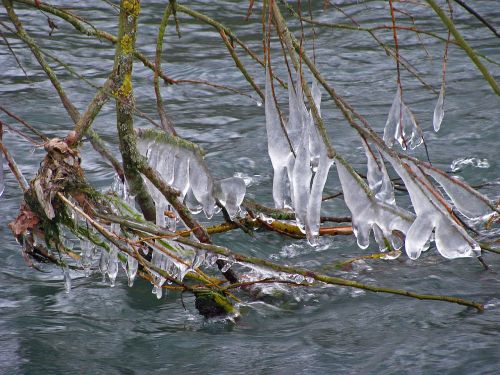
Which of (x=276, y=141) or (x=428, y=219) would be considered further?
(x=276, y=141)

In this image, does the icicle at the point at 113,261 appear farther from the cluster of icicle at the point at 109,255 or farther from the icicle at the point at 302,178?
the icicle at the point at 302,178

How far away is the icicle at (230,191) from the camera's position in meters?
3.21

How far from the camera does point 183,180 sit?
3.21 meters

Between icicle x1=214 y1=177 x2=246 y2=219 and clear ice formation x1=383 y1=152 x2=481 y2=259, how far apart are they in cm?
76

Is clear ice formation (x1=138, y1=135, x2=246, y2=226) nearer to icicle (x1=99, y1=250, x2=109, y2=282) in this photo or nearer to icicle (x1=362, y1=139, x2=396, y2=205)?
icicle (x1=99, y1=250, x2=109, y2=282)

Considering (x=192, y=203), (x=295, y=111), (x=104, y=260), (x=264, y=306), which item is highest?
(x=295, y=111)

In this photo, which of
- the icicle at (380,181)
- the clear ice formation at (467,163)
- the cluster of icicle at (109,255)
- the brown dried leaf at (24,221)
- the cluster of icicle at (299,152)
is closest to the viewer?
the cluster of icicle at (299,152)

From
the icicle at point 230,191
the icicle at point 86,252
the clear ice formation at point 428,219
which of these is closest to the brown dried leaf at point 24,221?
the icicle at point 86,252

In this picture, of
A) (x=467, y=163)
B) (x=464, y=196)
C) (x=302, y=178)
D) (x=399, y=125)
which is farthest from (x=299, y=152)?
(x=467, y=163)

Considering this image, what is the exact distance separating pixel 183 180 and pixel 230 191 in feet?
0.65

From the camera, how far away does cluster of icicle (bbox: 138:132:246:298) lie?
3168 millimetres

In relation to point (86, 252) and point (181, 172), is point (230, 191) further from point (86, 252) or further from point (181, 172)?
point (86, 252)

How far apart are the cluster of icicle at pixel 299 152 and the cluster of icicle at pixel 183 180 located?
0.41 metres

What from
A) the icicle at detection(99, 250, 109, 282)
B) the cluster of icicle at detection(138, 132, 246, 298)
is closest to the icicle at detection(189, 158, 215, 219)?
the cluster of icicle at detection(138, 132, 246, 298)
